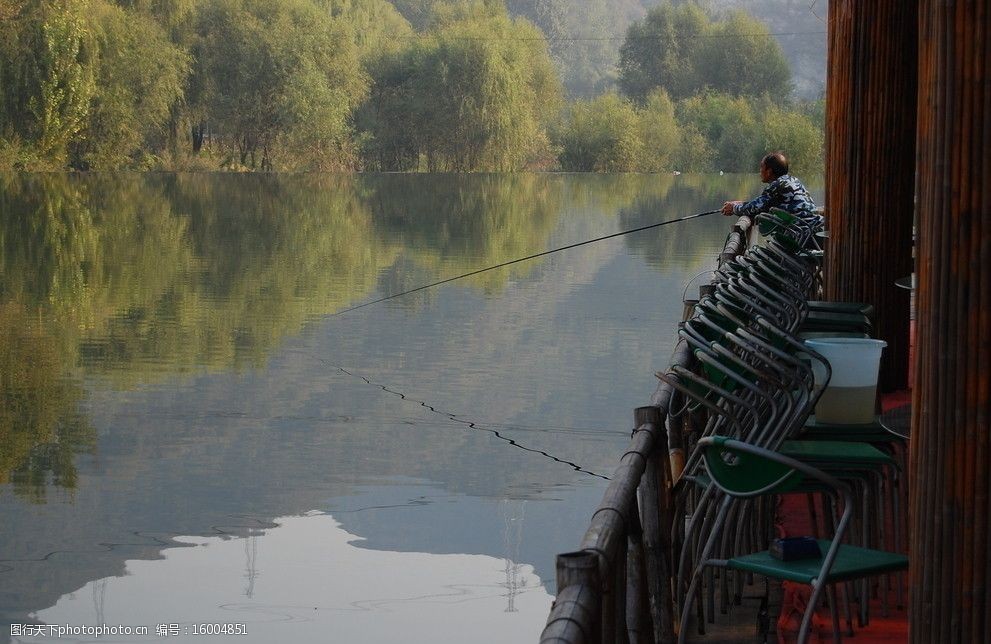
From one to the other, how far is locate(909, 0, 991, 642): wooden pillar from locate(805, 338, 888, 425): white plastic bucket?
77.2 inches

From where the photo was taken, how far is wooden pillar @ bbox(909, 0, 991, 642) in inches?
87.5

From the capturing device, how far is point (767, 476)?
3023mm

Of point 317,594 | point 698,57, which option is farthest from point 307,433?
point 698,57

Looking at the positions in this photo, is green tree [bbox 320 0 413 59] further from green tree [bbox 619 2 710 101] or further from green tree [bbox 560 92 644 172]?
green tree [bbox 619 2 710 101]

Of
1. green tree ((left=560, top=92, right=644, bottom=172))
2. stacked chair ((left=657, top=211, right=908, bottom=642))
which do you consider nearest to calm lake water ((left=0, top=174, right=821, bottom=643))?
stacked chair ((left=657, top=211, right=908, bottom=642))

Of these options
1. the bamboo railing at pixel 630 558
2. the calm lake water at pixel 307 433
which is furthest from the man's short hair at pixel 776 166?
the bamboo railing at pixel 630 558

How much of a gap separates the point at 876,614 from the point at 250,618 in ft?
11.5

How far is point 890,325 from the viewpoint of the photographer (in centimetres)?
730

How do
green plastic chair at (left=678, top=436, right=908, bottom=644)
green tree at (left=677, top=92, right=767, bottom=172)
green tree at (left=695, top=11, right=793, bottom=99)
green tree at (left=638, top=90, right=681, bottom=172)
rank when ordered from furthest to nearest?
green tree at (left=695, top=11, right=793, bottom=99), green tree at (left=638, top=90, right=681, bottom=172), green tree at (left=677, top=92, right=767, bottom=172), green plastic chair at (left=678, top=436, right=908, bottom=644)

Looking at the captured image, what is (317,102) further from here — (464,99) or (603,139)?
(603,139)

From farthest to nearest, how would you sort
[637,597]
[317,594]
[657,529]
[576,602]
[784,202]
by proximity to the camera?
1. [784,202]
2. [317,594]
3. [657,529]
4. [637,597]
5. [576,602]

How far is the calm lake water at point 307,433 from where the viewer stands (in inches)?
276

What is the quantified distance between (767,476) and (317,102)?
2223 inches

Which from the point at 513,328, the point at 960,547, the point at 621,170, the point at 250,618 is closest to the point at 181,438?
the point at 250,618
